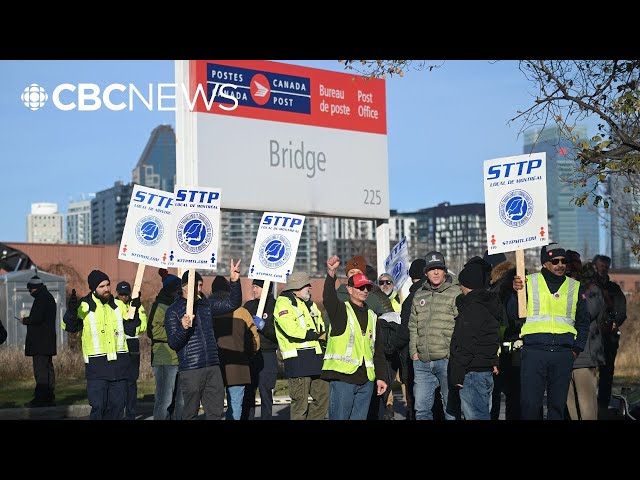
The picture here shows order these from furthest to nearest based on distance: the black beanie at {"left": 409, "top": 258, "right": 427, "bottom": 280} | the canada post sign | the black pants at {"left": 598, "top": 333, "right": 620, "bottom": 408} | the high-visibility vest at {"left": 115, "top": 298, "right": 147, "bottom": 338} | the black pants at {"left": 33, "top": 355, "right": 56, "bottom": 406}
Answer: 1. the canada post sign
2. the black pants at {"left": 33, "top": 355, "right": 56, "bottom": 406}
3. the black pants at {"left": 598, "top": 333, "right": 620, "bottom": 408}
4. the black beanie at {"left": 409, "top": 258, "right": 427, "bottom": 280}
5. the high-visibility vest at {"left": 115, "top": 298, "right": 147, "bottom": 338}

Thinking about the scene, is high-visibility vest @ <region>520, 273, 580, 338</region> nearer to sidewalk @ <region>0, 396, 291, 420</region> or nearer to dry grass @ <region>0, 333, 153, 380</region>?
sidewalk @ <region>0, 396, 291, 420</region>

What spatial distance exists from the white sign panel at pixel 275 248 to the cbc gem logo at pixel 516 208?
115 inches

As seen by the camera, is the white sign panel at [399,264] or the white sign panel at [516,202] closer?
the white sign panel at [516,202]

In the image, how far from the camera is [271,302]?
1580 centimetres

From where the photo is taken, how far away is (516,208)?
12.8 m

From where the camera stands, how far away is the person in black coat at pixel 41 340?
1850 centimetres

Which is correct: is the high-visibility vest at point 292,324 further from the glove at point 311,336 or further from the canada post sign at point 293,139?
the canada post sign at point 293,139

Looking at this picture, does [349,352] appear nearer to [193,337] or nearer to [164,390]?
[193,337]

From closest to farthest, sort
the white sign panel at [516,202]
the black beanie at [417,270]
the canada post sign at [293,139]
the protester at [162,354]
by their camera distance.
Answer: the white sign panel at [516,202] < the protester at [162,354] < the black beanie at [417,270] < the canada post sign at [293,139]

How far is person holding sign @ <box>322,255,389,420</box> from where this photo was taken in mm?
11758

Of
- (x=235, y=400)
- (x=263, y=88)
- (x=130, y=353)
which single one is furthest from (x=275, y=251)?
(x=263, y=88)

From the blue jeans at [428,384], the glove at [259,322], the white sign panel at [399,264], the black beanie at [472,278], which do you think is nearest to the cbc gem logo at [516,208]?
the black beanie at [472,278]

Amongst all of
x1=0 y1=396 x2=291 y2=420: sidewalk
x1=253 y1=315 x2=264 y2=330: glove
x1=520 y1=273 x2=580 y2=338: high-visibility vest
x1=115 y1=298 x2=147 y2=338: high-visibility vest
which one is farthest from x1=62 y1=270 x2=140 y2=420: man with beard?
x1=520 y1=273 x2=580 y2=338: high-visibility vest

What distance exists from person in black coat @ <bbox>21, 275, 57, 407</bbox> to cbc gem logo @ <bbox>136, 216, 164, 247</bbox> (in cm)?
531
